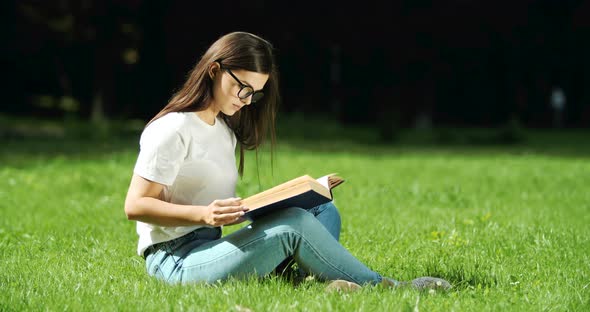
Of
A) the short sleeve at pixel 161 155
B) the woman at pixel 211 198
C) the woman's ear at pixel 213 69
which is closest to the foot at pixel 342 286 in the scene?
the woman at pixel 211 198

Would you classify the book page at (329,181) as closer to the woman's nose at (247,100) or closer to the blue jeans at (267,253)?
the blue jeans at (267,253)

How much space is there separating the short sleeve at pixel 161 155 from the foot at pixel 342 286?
924mm

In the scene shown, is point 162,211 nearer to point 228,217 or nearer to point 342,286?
point 228,217

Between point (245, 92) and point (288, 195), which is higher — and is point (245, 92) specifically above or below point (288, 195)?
above

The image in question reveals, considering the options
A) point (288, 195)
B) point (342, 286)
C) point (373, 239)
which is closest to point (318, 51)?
point (373, 239)

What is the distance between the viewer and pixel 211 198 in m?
4.02

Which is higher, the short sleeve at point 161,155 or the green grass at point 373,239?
the short sleeve at point 161,155

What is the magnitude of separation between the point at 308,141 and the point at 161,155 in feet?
55.9

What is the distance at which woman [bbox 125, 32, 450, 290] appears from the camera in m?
3.74

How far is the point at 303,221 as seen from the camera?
3816 mm

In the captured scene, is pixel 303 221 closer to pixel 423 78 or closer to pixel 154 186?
pixel 154 186

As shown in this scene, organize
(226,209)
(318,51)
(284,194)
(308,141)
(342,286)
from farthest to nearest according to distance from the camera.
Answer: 1. (318,51)
2. (308,141)
3. (342,286)
4. (284,194)
5. (226,209)

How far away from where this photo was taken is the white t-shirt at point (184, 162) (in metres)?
3.74

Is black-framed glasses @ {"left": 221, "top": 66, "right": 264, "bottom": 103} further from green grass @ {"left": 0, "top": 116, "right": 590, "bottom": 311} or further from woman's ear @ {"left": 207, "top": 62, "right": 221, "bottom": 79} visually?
green grass @ {"left": 0, "top": 116, "right": 590, "bottom": 311}
